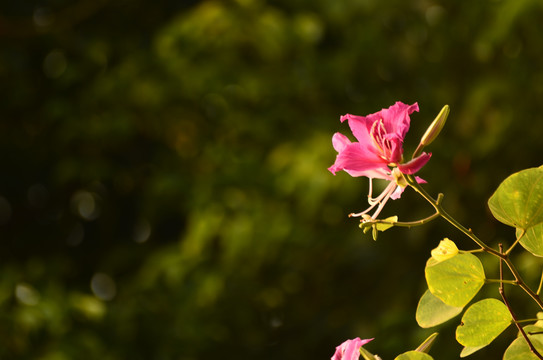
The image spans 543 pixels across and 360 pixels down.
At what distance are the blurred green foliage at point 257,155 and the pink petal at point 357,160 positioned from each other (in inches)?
39.4

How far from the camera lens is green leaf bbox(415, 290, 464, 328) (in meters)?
0.34

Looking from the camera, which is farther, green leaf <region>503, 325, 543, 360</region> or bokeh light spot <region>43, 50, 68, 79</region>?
bokeh light spot <region>43, 50, 68, 79</region>

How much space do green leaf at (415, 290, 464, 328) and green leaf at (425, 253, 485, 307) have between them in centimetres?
1

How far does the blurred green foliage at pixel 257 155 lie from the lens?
1551 mm

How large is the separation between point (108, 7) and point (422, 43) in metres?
0.93

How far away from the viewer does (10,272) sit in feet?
5.60

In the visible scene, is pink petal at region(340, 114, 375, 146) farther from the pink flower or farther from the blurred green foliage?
the blurred green foliage

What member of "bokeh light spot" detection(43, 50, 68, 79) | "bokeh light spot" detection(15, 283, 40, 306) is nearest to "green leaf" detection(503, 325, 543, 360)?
"bokeh light spot" detection(15, 283, 40, 306)

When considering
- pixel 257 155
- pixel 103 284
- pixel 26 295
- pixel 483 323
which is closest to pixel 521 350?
pixel 483 323

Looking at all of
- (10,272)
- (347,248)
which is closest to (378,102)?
(347,248)

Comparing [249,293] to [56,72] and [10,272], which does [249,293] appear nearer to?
[10,272]

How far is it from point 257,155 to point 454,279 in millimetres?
1526

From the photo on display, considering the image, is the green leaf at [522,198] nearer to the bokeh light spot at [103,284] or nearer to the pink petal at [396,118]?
the pink petal at [396,118]

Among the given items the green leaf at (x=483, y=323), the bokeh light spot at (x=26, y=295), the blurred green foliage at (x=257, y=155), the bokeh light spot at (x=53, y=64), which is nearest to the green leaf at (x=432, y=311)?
the green leaf at (x=483, y=323)
